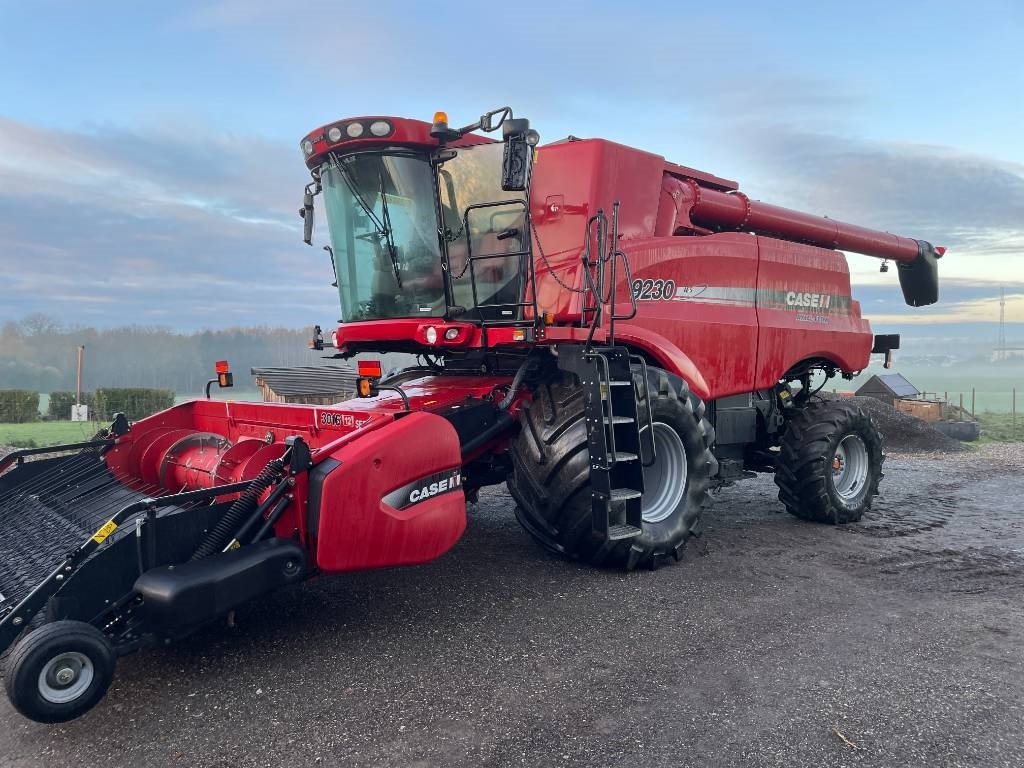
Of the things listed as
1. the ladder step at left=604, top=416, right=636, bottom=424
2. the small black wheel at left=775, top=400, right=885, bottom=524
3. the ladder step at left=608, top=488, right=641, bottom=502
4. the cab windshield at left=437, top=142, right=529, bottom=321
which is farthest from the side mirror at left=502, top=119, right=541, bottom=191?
the small black wheel at left=775, top=400, right=885, bottom=524

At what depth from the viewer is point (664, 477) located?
516 cm

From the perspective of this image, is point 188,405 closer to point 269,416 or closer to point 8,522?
point 269,416

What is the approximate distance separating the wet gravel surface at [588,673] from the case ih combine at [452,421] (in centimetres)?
35

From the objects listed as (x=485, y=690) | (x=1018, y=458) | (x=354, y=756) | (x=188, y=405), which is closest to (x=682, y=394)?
(x=485, y=690)

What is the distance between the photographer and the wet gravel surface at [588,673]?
8.98 ft

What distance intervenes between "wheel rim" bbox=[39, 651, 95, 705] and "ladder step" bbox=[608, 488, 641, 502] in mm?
2647

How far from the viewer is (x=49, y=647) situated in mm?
2633

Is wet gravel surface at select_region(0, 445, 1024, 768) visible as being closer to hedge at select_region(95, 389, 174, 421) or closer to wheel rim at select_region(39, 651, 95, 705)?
wheel rim at select_region(39, 651, 95, 705)

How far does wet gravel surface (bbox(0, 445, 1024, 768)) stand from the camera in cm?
274

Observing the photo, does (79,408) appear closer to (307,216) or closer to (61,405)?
(61,405)

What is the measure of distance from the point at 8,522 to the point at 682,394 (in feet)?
13.3

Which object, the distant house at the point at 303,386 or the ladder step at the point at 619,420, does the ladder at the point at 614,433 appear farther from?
the distant house at the point at 303,386

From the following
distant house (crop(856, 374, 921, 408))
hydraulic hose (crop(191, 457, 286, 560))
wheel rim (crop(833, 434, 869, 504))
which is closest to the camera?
hydraulic hose (crop(191, 457, 286, 560))

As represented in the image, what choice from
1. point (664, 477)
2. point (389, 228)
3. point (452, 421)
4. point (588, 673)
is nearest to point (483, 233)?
point (389, 228)
